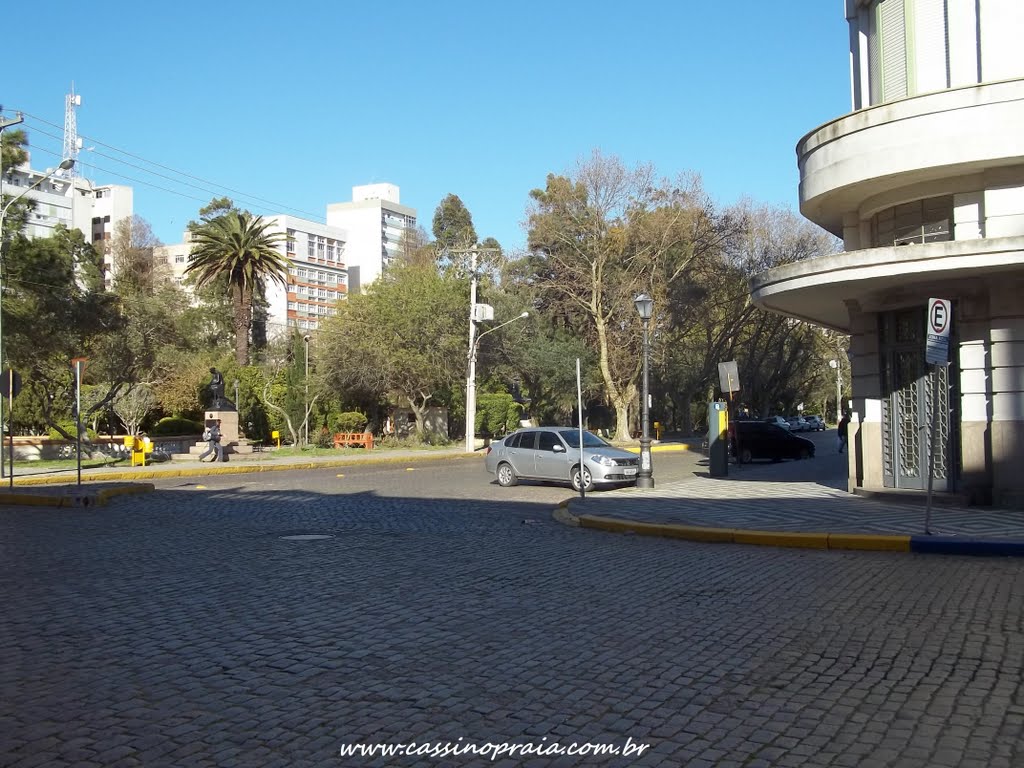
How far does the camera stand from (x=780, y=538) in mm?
12219

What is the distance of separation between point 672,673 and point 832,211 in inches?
526

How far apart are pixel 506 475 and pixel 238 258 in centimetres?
3348

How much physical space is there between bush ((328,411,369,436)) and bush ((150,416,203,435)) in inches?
280

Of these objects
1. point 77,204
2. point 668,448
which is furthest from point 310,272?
point 668,448

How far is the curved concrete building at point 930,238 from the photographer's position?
14109mm

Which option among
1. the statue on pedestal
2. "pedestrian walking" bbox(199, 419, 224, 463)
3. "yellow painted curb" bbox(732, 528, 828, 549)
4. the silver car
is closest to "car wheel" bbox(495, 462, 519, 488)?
the silver car

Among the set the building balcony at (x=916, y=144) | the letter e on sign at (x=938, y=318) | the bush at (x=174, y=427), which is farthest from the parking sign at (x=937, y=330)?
the bush at (x=174, y=427)

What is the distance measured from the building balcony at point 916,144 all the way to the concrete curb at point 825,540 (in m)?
6.25

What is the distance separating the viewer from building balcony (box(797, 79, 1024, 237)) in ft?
45.6

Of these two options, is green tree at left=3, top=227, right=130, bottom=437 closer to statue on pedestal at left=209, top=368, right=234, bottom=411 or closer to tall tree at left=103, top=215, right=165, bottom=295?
statue on pedestal at left=209, top=368, right=234, bottom=411

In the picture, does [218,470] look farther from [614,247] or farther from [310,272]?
[310,272]

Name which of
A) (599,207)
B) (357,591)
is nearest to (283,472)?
(357,591)

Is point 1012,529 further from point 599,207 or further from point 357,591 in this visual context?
point 599,207

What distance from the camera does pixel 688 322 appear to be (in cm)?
5088
